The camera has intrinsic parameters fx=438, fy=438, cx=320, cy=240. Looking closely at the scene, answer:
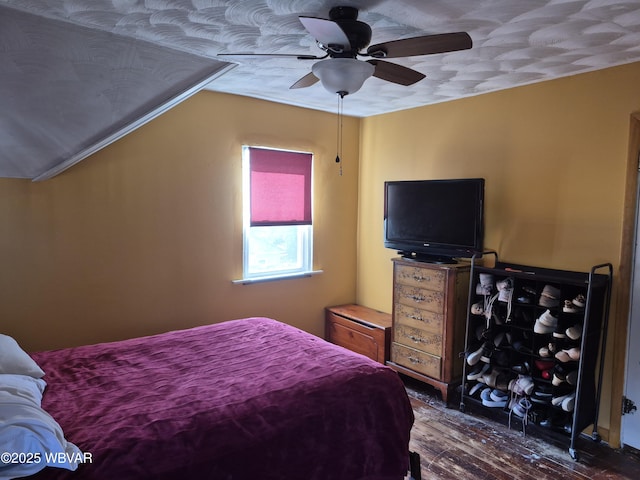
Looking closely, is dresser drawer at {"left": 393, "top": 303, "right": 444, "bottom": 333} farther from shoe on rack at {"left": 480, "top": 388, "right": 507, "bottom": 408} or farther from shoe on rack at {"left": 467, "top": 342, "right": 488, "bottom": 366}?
shoe on rack at {"left": 480, "top": 388, "right": 507, "bottom": 408}

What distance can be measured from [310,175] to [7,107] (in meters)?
2.51

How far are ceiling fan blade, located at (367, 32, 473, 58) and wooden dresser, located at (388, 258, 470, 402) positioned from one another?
1.79m

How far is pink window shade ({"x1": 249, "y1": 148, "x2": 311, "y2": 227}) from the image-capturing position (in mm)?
3779

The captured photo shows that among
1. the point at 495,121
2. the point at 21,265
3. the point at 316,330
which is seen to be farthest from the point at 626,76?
the point at 21,265

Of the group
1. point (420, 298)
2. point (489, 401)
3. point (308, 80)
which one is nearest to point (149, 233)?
point (308, 80)

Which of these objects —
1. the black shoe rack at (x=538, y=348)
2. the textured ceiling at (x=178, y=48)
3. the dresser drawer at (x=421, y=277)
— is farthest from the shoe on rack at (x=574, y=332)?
the textured ceiling at (x=178, y=48)

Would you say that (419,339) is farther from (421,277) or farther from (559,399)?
(559,399)

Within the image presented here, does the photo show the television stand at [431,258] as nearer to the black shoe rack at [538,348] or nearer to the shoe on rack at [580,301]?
the black shoe rack at [538,348]

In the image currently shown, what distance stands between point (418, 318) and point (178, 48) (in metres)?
2.52

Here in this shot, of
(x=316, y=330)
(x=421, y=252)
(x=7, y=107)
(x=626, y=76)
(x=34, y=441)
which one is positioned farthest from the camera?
(x=316, y=330)

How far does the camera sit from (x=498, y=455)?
2.68 metres

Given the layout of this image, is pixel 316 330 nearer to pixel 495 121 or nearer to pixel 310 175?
pixel 310 175

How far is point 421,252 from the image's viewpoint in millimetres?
3549

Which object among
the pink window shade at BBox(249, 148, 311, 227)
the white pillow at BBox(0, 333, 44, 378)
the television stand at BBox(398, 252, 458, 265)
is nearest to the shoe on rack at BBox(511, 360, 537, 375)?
the television stand at BBox(398, 252, 458, 265)
